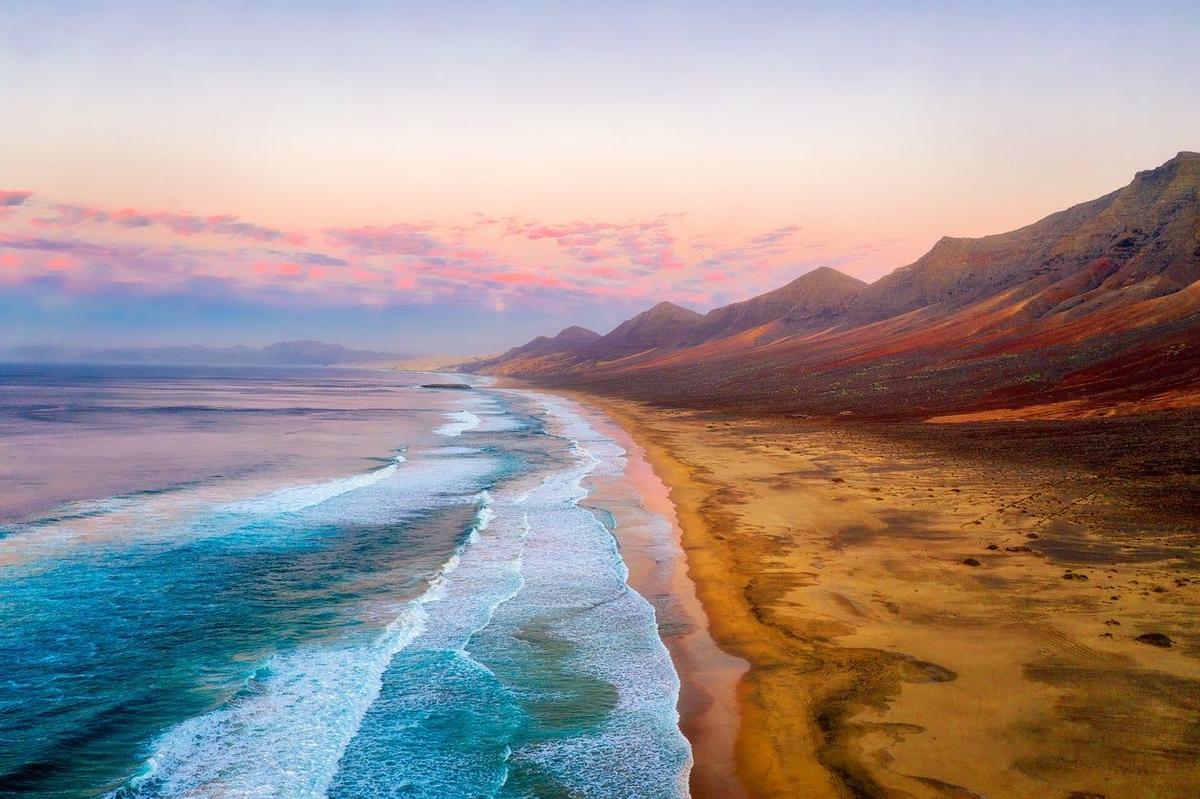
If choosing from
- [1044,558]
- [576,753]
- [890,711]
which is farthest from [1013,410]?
[576,753]

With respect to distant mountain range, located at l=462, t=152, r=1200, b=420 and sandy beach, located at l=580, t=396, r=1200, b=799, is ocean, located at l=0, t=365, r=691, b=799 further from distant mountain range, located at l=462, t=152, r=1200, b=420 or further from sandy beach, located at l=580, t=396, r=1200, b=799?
distant mountain range, located at l=462, t=152, r=1200, b=420

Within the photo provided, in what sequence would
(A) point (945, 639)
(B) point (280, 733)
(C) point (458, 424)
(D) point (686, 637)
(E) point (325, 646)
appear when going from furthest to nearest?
1. (C) point (458, 424)
2. (D) point (686, 637)
3. (E) point (325, 646)
4. (A) point (945, 639)
5. (B) point (280, 733)

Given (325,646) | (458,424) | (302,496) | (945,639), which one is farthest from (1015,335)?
(325,646)

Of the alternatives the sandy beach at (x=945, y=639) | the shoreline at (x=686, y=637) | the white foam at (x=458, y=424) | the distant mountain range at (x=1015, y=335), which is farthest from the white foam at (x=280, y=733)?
the white foam at (x=458, y=424)

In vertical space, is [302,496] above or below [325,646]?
above

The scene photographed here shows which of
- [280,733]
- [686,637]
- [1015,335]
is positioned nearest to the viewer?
[280,733]

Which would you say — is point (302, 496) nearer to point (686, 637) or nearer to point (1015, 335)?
point (686, 637)
